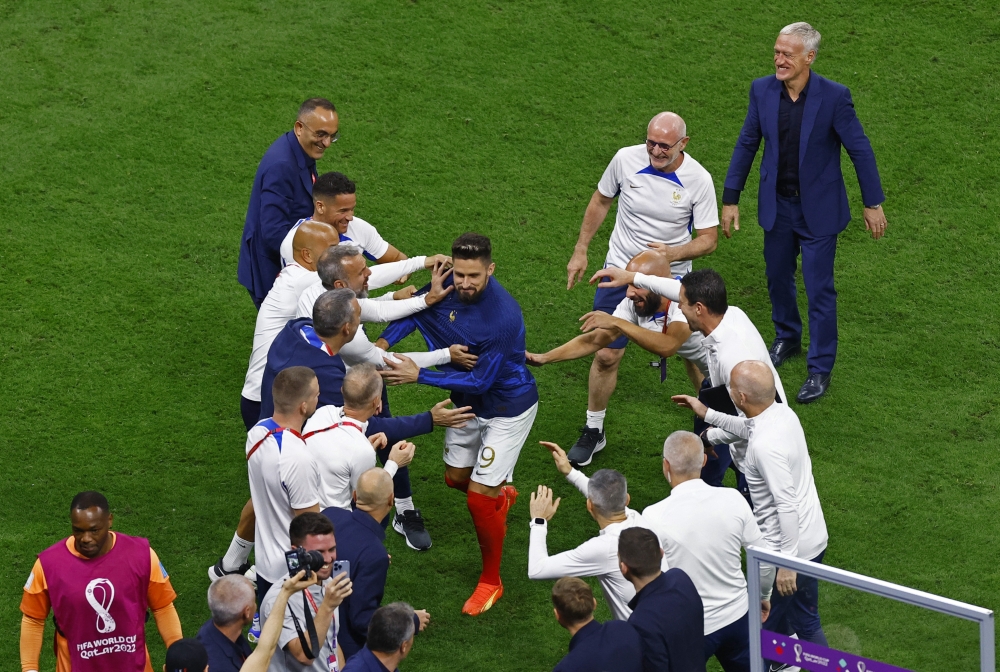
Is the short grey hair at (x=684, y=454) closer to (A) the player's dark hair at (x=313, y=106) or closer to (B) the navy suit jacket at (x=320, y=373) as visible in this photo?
(B) the navy suit jacket at (x=320, y=373)

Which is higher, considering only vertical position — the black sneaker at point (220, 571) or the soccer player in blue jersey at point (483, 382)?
the soccer player in blue jersey at point (483, 382)

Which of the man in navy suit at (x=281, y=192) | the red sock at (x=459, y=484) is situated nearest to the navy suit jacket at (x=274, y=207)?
the man in navy suit at (x=281, y=192)

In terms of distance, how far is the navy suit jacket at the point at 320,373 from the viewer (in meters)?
5.32

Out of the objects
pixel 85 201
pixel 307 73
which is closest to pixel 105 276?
pixel 85 201

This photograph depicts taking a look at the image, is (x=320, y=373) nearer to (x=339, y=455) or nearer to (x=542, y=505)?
(x=339, y=455)

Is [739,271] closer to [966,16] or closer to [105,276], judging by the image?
[966,16]

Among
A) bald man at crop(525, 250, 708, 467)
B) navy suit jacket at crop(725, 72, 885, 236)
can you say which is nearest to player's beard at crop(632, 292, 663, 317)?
bald man at crop(525, 250, 708, 467)

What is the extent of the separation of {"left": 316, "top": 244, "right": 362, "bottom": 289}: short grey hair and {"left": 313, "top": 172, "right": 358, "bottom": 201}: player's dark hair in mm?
624

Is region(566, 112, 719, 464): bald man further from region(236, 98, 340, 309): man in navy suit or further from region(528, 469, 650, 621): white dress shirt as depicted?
region(528, 469, 650, 621): white dress shirt

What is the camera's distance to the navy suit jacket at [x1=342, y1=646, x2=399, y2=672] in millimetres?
3953

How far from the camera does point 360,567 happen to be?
443 cm

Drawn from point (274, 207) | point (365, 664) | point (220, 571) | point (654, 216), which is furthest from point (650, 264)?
point (365, 664)

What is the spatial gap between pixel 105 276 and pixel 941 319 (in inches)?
211

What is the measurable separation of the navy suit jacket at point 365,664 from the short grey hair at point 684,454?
4.82 ft
